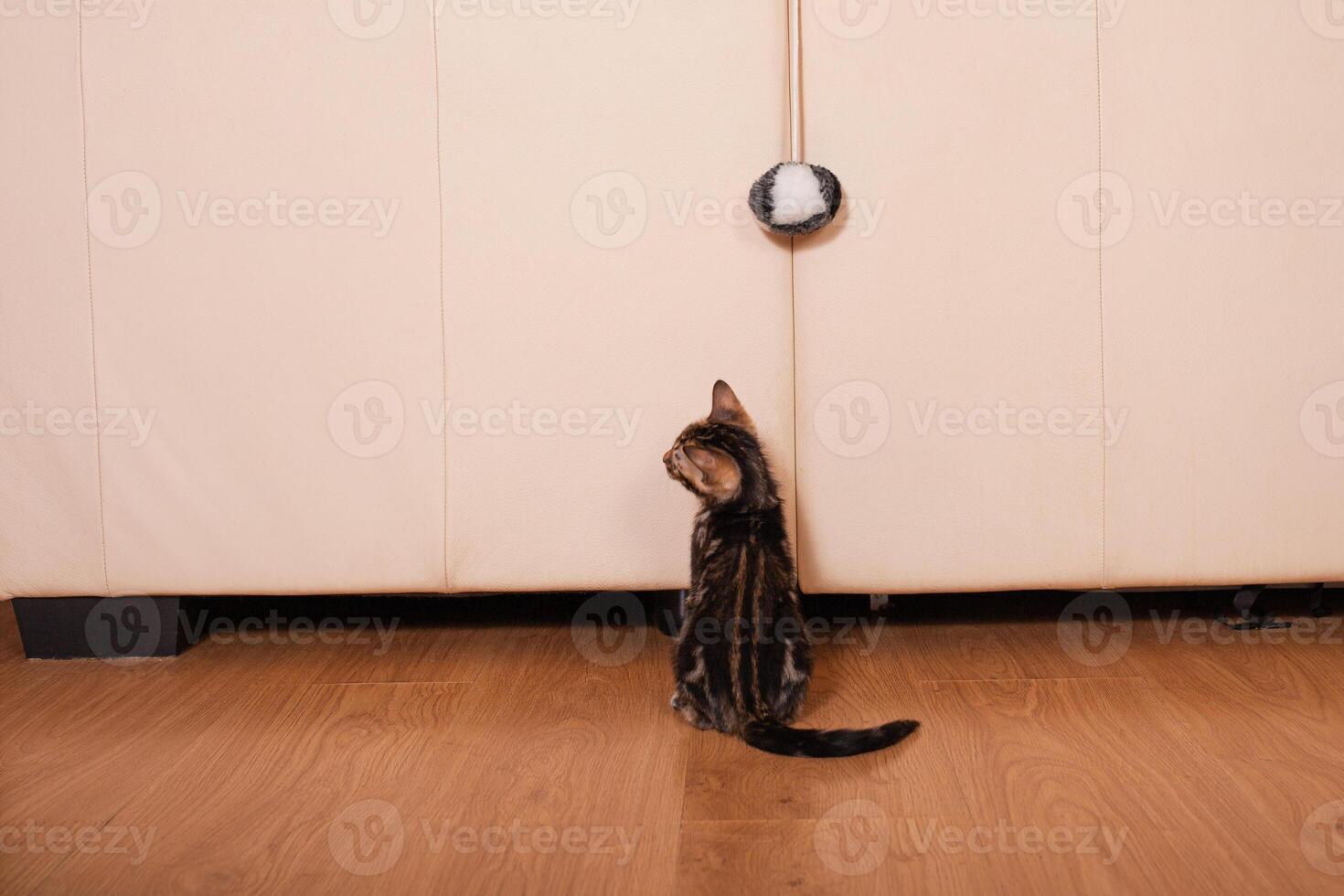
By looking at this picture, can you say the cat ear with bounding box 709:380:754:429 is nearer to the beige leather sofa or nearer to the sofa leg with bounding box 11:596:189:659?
the beige leather sofa

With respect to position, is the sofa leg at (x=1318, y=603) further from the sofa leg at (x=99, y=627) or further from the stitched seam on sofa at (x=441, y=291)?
the sofa leg at (x=99, y=627)

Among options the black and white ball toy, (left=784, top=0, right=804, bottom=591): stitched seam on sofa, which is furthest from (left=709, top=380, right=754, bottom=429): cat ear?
the black and white ball toy

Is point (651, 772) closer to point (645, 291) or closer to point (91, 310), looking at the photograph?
point (645, 291)

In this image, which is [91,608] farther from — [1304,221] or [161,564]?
[1304,221]

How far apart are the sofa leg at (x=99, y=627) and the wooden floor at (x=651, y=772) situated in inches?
1.0

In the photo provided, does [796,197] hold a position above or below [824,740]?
above

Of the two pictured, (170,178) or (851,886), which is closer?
(851,886)

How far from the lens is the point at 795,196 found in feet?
5.04

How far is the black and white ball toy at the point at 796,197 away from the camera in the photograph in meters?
1.54

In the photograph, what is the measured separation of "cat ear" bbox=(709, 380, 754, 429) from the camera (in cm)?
156

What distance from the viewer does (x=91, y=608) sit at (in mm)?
1741

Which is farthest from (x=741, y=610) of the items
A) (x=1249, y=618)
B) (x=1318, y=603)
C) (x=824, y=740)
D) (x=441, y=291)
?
(x=1318, y=603)

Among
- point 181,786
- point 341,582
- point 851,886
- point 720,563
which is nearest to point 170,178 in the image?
point 341,582

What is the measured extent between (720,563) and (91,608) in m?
1.04
